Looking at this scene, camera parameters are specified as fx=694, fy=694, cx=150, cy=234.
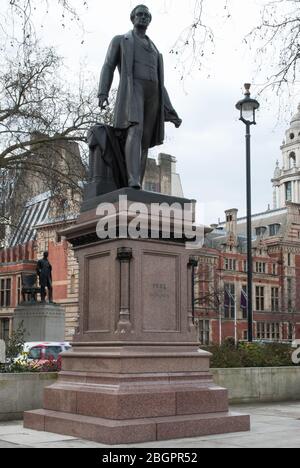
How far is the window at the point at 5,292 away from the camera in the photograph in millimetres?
75438

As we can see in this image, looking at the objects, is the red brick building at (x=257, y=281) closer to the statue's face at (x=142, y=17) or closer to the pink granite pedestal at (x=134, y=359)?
the statue's face at (x=142, y=17)

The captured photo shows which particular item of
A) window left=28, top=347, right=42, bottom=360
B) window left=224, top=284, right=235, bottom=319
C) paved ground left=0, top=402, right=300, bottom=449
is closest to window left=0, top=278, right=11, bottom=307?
window left=224, top=284, right=235, bottom=319

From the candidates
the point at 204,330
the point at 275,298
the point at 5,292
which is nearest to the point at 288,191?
the point at 275,298

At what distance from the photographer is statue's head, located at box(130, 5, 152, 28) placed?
11.3 meters

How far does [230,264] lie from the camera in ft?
268

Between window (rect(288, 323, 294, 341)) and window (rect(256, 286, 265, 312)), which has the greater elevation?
window (rect(256, 286, 265, 312))

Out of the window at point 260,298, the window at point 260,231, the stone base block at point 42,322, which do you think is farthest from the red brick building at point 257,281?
the stone base block at point 42,322

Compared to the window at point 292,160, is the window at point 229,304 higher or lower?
lower

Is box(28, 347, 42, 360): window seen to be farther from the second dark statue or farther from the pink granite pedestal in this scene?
the second dark statue

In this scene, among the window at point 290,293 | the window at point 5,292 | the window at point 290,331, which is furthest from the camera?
the window at point 290,331

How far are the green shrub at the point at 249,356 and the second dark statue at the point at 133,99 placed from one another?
664cm

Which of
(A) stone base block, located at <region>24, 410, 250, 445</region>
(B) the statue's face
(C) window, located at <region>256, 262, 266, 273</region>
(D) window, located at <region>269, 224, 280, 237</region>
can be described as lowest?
(A) stone base block, located at <region>24, 410, 250, 445</region>

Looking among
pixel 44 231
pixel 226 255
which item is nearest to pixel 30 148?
pixel 44 231

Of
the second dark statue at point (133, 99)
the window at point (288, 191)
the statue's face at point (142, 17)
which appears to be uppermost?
the window at point (288, 191)
